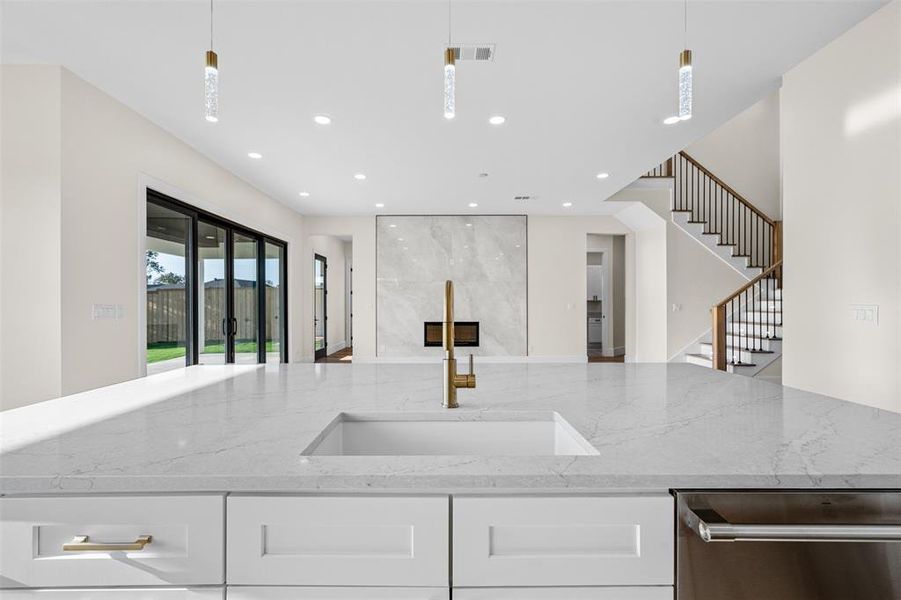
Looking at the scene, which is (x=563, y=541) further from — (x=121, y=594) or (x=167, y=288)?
(x=167, y=288)

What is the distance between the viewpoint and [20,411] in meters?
1.23

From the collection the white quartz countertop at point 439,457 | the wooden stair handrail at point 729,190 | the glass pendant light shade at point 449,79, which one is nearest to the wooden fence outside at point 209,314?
the white quartz countertop at point 439,457

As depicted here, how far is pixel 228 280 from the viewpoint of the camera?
5469 mm

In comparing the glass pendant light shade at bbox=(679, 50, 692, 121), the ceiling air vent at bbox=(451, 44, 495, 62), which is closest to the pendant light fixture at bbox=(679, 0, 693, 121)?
the glass pendant light shade at bbox=(679, 50, 692, 121)

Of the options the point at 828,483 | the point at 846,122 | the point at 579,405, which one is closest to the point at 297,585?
the point at 579,405

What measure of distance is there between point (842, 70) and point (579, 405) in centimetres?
299

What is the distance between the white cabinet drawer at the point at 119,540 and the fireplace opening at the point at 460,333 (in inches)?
291

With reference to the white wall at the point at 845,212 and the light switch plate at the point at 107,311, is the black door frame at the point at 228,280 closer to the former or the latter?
the light switch plate at the point at 107,311

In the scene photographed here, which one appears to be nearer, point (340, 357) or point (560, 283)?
point (560, 283)

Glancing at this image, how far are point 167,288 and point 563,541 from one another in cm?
453

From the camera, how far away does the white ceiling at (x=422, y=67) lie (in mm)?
2455

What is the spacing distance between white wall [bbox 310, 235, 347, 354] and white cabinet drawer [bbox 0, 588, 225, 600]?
896 cm

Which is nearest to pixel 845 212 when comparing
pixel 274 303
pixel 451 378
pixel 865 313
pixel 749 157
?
pixel 865 313

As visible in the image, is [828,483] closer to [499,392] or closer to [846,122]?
[499,392]
